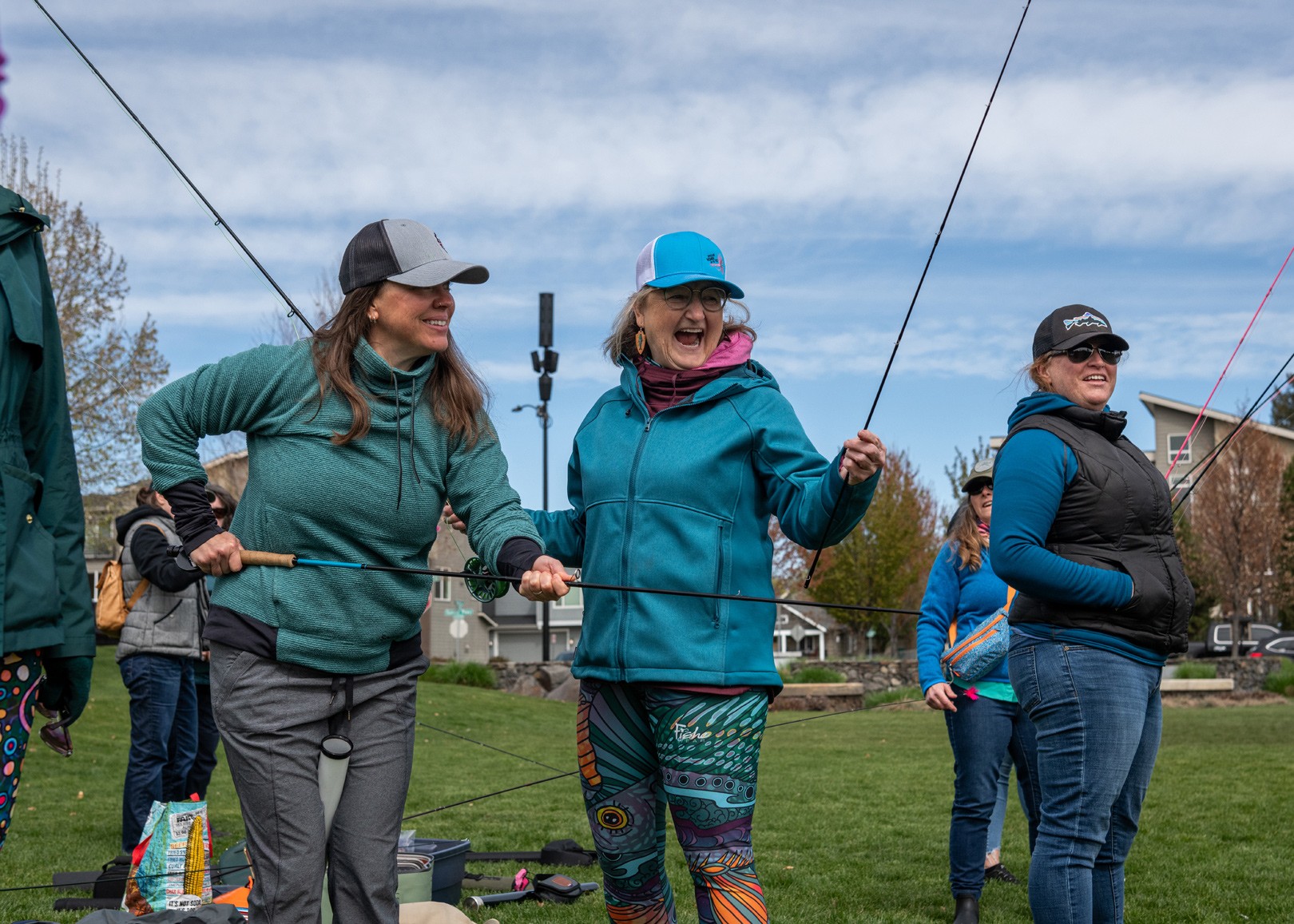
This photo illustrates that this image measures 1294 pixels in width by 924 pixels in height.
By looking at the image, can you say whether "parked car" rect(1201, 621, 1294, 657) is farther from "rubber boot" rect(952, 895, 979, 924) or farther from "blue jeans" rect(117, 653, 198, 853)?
"blue jeans" rect(117, 653, 198, 853)

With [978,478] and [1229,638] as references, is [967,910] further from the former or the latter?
[1229,638]

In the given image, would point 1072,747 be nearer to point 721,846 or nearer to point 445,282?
point 721,846

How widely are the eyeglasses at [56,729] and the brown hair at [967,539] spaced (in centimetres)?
356

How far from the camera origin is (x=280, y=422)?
10.0ft

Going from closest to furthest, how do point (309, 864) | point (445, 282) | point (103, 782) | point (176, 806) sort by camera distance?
point (309, 864)
point (445, 282)
point (176, 806)
point (103, 782)

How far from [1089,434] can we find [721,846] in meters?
1.56

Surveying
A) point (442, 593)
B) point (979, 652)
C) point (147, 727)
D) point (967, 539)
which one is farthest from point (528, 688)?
point (442, 593)

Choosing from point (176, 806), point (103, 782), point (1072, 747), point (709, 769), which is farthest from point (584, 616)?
point (103, 782)

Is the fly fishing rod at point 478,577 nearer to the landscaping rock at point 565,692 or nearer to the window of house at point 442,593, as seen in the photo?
the landscaping rock at point 565,692

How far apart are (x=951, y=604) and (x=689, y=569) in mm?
2475

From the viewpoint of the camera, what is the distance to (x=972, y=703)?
5.36 metres

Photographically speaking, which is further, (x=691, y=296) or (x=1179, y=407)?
(x=1179, y=407)

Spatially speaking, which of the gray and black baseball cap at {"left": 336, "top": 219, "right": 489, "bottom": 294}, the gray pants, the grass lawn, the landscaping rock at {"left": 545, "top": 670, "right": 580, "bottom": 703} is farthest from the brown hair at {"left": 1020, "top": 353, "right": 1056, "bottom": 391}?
the landscaping rock at {"left": 545, "top": 670, "right": 580, "bottom": 703}

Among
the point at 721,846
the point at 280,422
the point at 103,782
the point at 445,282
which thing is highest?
the point at 445,282
